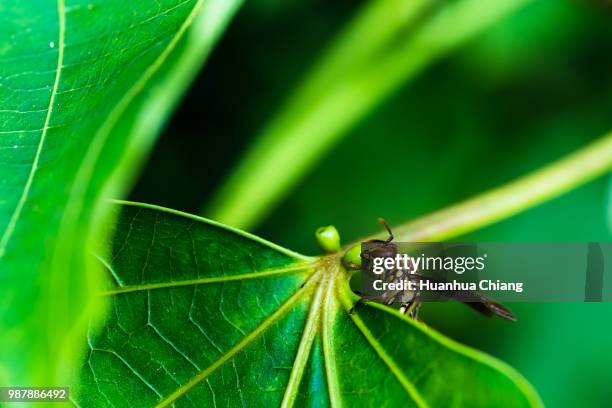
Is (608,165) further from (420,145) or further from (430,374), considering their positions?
(420,145)

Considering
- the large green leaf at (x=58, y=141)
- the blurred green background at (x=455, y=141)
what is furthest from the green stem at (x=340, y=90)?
the large green leaf at (x=58, y=141)

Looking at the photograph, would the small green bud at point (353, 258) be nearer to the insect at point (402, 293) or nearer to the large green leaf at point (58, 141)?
the insect at point (402, 293)

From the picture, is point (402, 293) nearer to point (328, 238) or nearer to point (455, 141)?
point (328, 238)

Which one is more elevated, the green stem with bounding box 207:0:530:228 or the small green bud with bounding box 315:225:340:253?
the green stem with bounding box 207:0:530:228

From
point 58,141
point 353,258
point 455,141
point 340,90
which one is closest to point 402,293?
point 353,258

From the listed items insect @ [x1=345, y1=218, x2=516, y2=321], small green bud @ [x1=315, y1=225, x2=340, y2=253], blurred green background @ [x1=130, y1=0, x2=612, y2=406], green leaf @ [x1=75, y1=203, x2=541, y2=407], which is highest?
blurred green background @ [x1=130, y1=0, x2=612, y2=406]

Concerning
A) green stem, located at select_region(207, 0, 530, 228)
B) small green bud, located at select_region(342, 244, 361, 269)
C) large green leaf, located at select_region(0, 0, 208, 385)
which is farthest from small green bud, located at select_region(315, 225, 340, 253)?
green stem, located at select_region(207, 0, 530, 228)

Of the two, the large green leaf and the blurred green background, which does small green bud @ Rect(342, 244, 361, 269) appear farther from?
the blurred green background
